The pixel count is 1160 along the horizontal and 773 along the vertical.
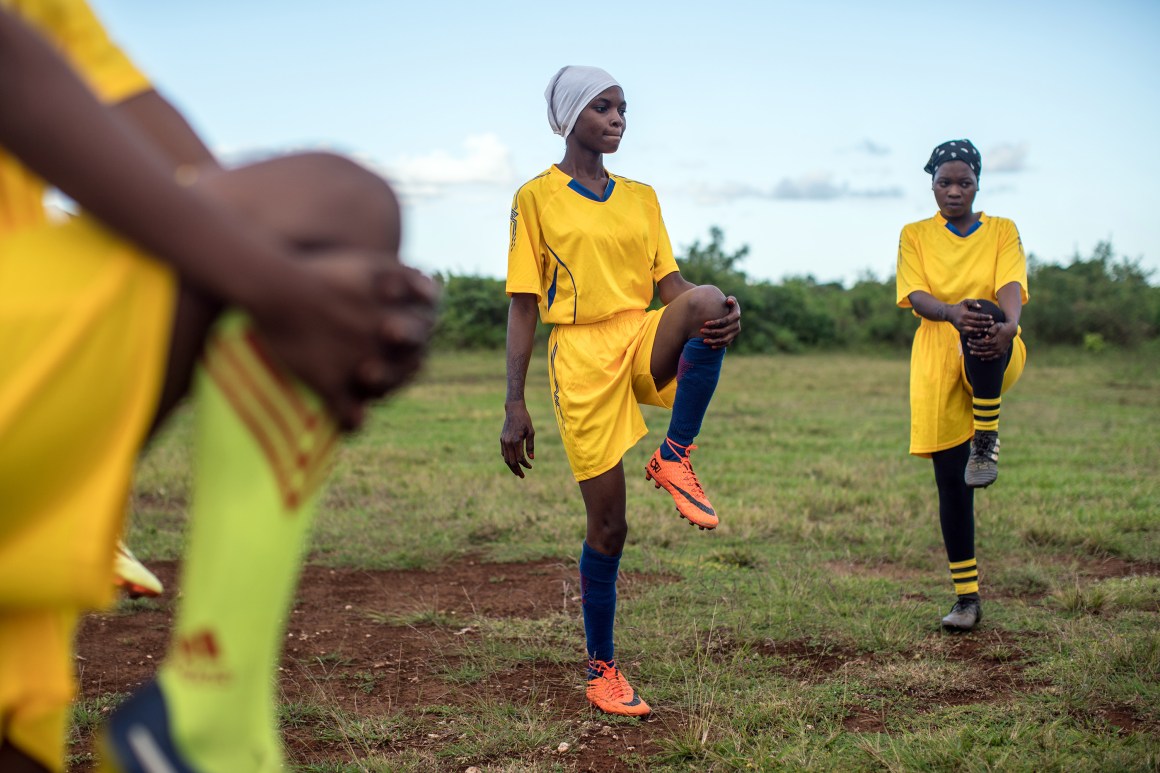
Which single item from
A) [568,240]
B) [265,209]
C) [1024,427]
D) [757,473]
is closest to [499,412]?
[757,473]

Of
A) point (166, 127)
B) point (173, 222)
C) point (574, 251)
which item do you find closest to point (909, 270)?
point (574, 251)

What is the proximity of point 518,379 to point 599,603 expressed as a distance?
920mm

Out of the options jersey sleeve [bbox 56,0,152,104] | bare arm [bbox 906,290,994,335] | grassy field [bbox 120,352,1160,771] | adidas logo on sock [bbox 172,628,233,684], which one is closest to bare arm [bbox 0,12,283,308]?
jersey sleeve [bbox 56,0,152,104]

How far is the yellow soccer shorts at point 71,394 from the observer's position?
3.47ft

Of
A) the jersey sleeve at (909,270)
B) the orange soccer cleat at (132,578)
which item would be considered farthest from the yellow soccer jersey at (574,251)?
the orange soccer cleat at (132,578)

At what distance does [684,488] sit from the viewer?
13.8 feet

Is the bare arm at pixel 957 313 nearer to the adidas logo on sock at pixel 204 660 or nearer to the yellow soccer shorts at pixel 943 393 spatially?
the yellow soccer shorts at pixel 943 393

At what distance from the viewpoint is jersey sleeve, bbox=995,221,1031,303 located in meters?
5.15

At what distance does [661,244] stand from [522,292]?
665 mm

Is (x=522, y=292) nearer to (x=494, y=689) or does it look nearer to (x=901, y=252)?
(x=494, y=689)

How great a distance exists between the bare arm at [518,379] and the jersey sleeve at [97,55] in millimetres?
2799

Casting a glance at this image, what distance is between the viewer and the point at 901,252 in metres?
5.43

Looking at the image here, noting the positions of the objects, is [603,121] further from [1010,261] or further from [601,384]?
[1010,261]

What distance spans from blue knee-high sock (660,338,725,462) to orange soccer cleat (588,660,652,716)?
84 cm
